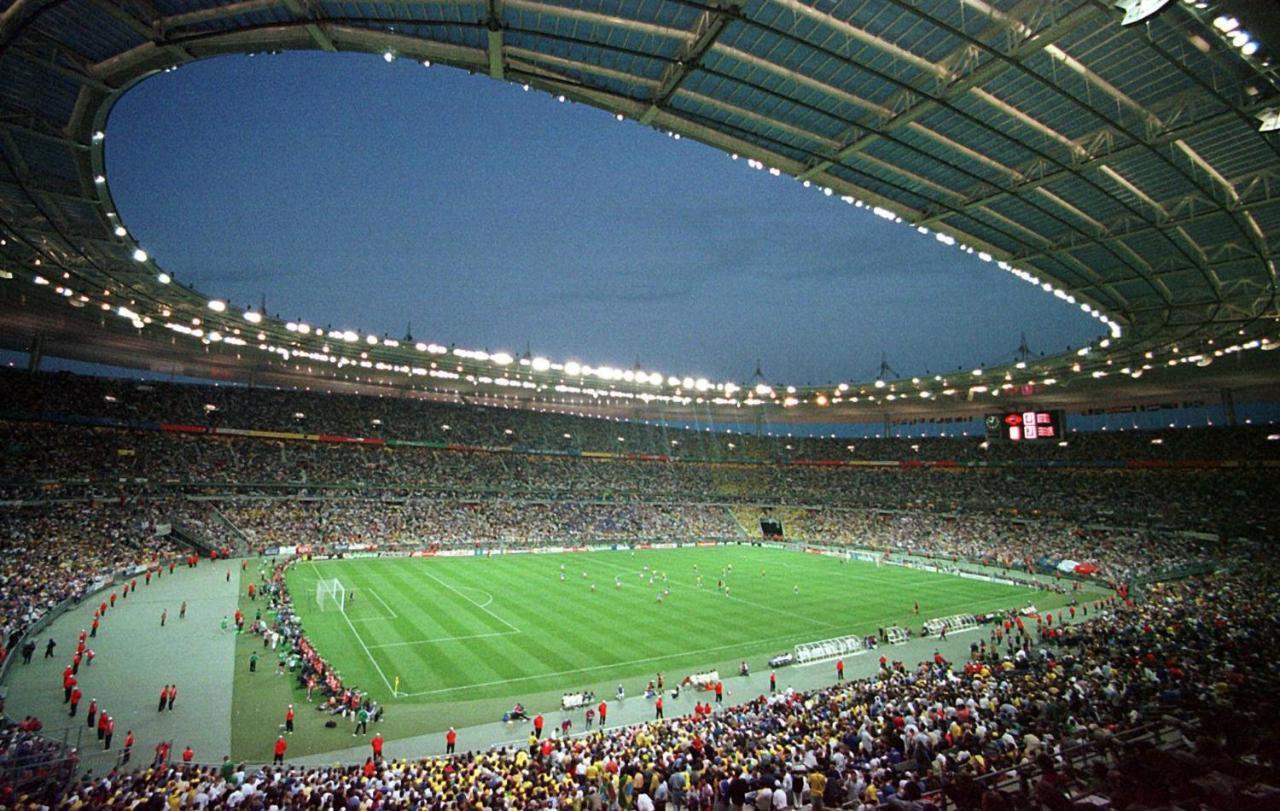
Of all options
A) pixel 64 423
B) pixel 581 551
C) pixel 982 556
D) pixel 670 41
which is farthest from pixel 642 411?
pixel 670 41

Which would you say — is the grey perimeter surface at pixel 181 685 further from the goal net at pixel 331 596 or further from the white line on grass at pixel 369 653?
the goal net at pixel 331 596

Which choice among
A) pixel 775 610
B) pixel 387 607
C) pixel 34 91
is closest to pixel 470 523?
pixel 387 607

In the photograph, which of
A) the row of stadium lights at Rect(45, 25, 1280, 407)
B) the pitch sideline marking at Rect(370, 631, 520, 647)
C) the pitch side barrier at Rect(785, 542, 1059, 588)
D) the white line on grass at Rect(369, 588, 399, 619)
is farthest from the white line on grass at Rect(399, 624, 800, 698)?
the pitch side barrier at Rect(785, 542, 1059, 588)

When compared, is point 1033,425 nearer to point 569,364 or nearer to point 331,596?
point 569,364

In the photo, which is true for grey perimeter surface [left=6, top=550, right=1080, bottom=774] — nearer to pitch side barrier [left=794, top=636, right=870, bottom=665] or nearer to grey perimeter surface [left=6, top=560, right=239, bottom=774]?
grey perimeter surface [left=6, top=560, right=239, bottom=774]

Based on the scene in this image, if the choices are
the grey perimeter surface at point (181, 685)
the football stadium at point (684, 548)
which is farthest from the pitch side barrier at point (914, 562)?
the grey perimeter surface at point (181, 685)

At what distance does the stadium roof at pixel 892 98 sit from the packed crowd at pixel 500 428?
35.5 meters

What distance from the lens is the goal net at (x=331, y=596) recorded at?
33641 millimetres

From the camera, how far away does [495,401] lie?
81.9 metres

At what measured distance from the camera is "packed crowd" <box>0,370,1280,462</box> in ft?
182

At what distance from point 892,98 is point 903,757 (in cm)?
1483

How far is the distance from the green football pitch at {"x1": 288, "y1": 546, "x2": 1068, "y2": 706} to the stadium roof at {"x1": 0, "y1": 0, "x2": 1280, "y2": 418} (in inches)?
775

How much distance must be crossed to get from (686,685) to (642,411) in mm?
66229

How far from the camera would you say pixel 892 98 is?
47.6 feet
